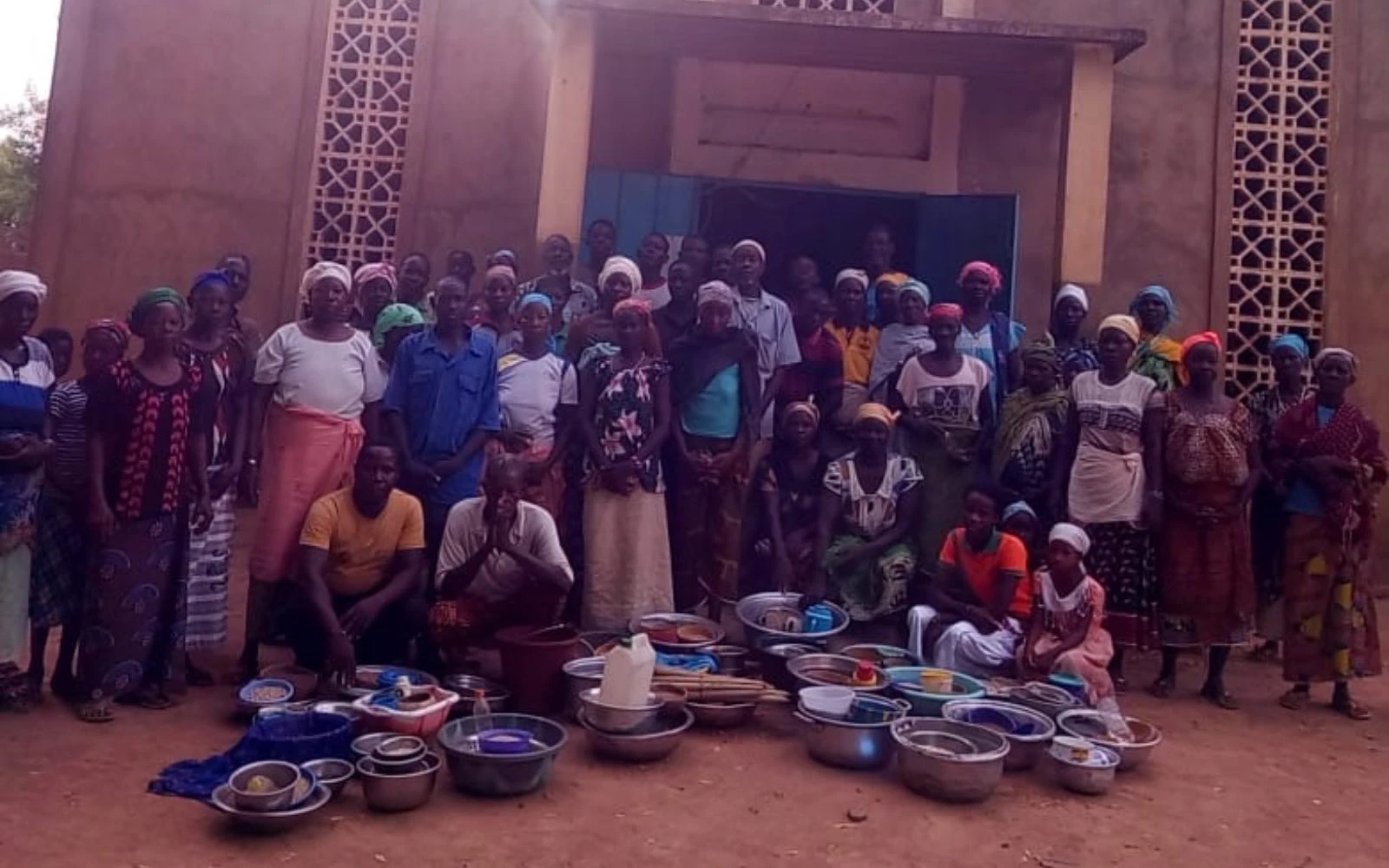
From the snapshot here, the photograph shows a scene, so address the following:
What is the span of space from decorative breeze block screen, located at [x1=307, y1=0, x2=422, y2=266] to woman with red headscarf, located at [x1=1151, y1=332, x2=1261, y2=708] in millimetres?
5430

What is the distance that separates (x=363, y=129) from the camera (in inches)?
325

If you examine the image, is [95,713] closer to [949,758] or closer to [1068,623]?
[949,758]

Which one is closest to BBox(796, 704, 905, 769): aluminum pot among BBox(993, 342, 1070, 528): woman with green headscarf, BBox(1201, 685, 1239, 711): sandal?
BBox(993, 342, 1070, 528): woman with green headscarf

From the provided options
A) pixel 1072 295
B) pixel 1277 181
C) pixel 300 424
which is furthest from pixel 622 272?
pixel 1277 181

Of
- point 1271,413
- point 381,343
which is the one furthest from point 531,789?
point 1271,413

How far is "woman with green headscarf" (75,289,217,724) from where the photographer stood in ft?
13.4

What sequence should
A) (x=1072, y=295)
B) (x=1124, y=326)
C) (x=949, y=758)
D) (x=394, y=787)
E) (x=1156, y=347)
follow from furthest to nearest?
(x=1072, y=295) < (x=1156, y=347) < (x=1124, y=326) < (x=949, y=758) < (x=394, y=787)

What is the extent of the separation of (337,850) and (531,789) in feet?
2.13

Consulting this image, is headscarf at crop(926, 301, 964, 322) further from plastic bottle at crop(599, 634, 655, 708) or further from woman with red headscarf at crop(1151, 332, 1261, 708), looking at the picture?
plastic bottle at crop(599, 634, 655, 708)

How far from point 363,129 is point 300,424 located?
433cm

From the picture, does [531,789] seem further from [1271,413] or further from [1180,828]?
[1271,413]

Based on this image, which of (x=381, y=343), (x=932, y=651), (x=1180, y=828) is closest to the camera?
(x=1180, y=828)

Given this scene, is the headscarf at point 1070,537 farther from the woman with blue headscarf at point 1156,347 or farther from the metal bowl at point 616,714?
the metal bowl at point 616,714

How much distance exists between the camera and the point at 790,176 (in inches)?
316
